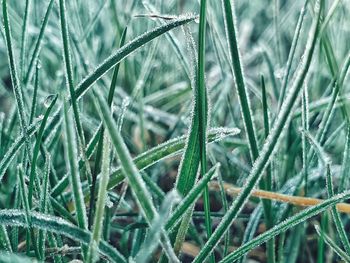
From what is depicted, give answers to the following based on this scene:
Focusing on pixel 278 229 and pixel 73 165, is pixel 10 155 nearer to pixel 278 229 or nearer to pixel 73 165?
pixel 73 165

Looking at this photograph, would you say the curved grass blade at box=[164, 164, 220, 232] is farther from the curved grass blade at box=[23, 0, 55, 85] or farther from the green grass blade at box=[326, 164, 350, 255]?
the curved grass blade at box=[23, 0, 55, 85]

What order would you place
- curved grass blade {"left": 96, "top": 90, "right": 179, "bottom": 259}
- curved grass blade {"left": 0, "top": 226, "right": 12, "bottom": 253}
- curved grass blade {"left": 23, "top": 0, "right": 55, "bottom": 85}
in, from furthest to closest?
curved grass blade {"left": 23, "top": 0, "right": 55, "bottom": 85}, curved grass blade {"left": 0, "top": 226, "right": 12, "bottom": 253}, curved grass blade {"left": 96, "top": 90, "right": 179, "bottom": 259}

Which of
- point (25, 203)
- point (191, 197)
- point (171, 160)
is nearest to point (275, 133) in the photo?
point (191, 197)

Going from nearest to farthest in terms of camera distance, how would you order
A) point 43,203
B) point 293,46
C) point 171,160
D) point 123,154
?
point 123,154 → point 43,203 → point 293,46 → point 171,160

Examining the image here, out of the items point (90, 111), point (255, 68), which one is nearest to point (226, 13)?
point (90, 111)

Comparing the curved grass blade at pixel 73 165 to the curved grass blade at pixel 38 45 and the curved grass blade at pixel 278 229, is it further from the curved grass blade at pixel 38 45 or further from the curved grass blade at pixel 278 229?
the curved grass blade at pixel 38 45

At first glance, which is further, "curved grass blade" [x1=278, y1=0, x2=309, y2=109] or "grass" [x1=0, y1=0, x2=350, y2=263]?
"curved grass blade" [x1=278, y1=0, x2=309, y2=109]

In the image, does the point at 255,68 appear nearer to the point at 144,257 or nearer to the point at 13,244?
the point at 13,244

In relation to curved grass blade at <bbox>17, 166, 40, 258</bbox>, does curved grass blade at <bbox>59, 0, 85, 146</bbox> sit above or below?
above

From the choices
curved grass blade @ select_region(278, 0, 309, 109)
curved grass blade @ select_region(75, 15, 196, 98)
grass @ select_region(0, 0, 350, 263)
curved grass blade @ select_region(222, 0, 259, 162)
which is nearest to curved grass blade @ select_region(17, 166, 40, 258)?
grass @ select_region(0, 0, 350, 263)
